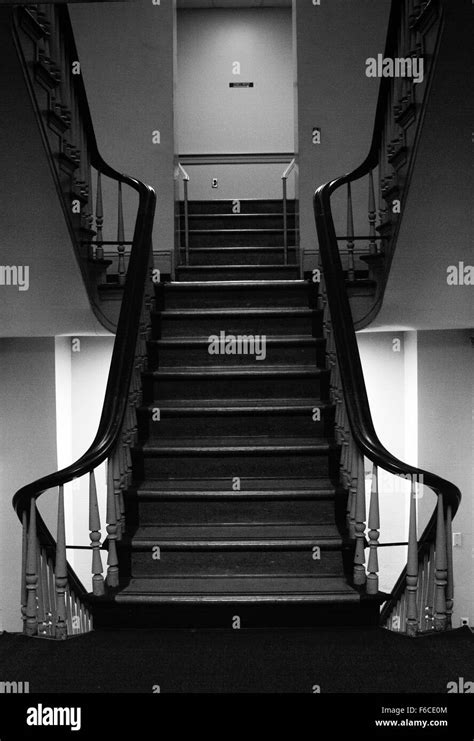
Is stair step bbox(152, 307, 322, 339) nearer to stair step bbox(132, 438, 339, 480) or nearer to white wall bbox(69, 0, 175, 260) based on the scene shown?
stair step bbox(132, 438, 339, 480)

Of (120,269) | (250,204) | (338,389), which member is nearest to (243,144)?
(250,204)

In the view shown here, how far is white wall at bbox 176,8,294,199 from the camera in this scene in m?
7.78

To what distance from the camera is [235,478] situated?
365 cm

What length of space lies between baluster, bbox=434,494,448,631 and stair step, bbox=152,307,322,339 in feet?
6.57

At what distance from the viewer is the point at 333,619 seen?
293 centimetres

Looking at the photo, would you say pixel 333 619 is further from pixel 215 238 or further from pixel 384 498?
pixel 215 238

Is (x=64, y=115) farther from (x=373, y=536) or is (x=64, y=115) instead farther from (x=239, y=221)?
(x=239, y=221)

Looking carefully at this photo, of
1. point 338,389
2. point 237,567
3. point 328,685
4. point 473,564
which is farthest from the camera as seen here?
point 473,564

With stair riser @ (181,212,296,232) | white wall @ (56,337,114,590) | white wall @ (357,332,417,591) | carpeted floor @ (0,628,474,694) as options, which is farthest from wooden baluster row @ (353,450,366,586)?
stair riser @ (181,212,296,232)

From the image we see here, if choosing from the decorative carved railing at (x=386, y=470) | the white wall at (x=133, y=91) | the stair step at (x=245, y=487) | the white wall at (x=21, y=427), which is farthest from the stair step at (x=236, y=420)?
the white wall at (x=133, y=91)

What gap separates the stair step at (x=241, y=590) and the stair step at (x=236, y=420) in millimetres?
971

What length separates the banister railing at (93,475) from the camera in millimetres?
2857

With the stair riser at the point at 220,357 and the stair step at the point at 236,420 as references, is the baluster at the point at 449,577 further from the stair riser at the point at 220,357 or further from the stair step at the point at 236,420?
the stair riser at the point at 220,357

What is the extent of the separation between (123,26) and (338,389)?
4402 mm
